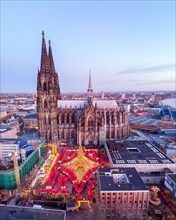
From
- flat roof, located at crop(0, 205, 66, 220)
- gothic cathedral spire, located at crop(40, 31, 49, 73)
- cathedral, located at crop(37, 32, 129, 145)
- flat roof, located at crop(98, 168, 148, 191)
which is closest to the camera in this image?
flat roof, located at crop(0, 205, 66, 220)

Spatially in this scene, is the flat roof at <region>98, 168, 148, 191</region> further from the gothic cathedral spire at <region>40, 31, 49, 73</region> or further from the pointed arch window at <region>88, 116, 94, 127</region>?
the gothic cathedral spire at <region>40, 31, 49, 73</region>

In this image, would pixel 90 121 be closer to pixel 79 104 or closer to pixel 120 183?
pixel 79 104

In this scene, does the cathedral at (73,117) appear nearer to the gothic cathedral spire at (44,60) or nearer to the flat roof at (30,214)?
the gothic cathedral spire at (44,60)

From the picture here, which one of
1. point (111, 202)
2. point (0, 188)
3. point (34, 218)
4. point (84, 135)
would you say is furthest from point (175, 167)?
point (0, 188)

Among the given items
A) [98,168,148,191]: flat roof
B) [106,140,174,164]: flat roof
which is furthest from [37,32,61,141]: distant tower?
[98,168,148,191]: flat roof

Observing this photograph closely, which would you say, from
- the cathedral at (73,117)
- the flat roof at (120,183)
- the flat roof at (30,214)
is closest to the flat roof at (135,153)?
the flat roof at (120,183)

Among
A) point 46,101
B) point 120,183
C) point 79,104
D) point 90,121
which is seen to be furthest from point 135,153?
point 46,101
